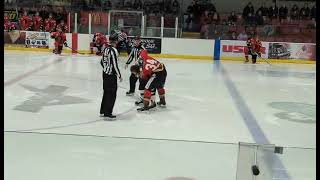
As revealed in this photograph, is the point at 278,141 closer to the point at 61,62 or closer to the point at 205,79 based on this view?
the point at 205,79

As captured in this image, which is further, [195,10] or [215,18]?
[195,10]

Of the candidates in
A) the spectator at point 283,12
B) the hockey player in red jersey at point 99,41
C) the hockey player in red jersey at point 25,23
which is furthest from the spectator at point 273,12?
the hockey player in red jersey at point 25,23

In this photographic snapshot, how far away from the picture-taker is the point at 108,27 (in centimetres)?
1564

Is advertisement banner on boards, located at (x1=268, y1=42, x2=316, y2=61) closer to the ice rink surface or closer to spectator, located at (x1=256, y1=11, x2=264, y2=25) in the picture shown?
the ice rink surface

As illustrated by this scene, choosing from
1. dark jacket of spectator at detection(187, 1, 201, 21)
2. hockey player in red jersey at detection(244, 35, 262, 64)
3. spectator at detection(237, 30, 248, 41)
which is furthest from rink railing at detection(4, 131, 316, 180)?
dark jacket of spectator at detection(187, 1, 201, 21)

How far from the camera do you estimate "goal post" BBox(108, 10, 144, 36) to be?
15453mm

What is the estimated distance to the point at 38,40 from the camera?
1571 centimetres

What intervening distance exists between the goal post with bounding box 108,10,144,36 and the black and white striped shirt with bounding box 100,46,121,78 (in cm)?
909

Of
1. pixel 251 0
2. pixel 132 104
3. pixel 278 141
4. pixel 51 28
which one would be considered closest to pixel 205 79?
pixel 132 104

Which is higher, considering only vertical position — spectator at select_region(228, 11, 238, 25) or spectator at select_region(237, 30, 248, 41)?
spectator at select_region(228, 11, 238, 25)

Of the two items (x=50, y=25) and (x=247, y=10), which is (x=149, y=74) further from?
(x=247, y=10)

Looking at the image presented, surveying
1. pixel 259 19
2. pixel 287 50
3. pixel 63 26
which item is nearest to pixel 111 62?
pixel 63 26

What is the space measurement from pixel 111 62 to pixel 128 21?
31.5 ft

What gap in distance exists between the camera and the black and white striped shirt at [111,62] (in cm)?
619
